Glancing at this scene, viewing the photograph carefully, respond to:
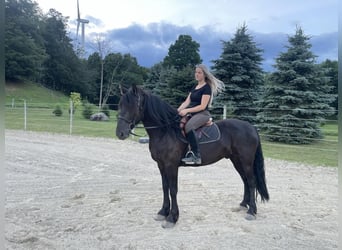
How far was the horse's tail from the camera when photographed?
4105 millimetres

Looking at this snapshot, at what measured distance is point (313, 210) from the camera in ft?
13.6

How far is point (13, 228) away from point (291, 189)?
4535mm

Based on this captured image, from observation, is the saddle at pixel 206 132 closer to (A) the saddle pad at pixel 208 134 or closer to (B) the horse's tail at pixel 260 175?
(A) the saddle pad at pixel 208 134

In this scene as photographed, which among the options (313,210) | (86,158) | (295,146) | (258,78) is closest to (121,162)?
(86,158)

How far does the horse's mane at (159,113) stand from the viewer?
11.8 ft

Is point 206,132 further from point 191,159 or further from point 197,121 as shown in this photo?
point 191,159

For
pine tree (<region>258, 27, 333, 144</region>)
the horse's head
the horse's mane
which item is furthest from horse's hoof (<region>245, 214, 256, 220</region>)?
pine tree (<region>258, 27, 333, 144</region>)

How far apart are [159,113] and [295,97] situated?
367 inches

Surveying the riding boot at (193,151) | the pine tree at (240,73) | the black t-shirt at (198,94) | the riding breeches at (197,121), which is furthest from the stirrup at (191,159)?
the pine tree at (240,73)

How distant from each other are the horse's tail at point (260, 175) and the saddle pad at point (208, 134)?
74cm

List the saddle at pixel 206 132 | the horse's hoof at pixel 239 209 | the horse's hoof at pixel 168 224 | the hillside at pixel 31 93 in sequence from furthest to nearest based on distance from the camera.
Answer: the hillside at pixel 31 93 → the horse's hoof at pixel 239 209 → the saddle at pixel 206 132 → the horse's hoof at pixel 168 224

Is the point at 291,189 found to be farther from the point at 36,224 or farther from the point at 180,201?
the point at 36,224

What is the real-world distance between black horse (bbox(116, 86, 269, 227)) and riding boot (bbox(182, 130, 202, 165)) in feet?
0.31

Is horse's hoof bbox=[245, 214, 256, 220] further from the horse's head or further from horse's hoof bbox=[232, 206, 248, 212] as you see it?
the horse's head
